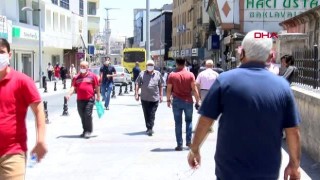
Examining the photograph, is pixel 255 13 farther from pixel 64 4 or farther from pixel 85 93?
pixel 64 4

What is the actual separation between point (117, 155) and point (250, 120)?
594cm

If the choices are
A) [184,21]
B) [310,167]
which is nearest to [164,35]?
[184,21]

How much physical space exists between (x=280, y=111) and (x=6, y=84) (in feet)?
7.43

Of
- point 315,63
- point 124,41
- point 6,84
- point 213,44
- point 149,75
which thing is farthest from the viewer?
point 124,41

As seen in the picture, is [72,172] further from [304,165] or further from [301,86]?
[301,86]

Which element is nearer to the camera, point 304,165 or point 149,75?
point 304,165

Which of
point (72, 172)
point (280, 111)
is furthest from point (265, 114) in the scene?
point (72, 172)

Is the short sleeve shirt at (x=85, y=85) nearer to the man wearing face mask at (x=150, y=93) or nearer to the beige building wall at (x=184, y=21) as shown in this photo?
the man wearing face mask at (x=150, y=93)

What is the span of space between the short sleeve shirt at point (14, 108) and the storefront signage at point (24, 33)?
32.6 meters

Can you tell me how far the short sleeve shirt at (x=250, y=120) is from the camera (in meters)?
4.04

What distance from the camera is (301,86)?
35.9 feet

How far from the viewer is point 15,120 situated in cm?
476

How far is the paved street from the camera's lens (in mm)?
8094

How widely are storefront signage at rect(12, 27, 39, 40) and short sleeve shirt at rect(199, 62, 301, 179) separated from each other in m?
33.8
